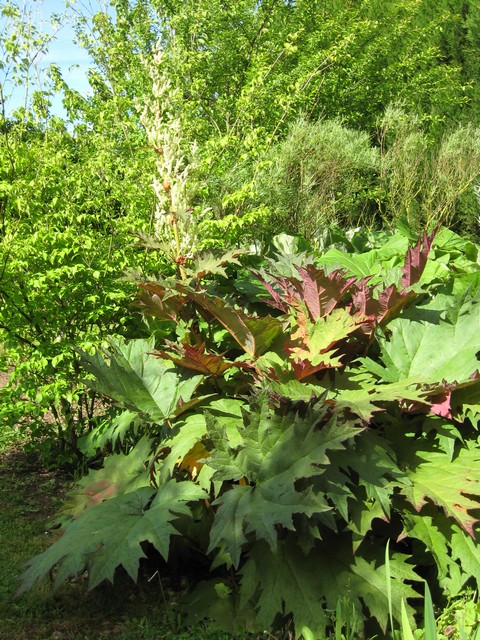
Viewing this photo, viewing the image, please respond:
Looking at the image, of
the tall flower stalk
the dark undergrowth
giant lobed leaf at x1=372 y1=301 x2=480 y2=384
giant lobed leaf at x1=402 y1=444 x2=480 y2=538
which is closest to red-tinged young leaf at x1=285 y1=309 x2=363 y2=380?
giant lobed leaf at x1=372 y1=301 x2=480 y2=384

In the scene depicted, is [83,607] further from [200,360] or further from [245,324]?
[245,324]

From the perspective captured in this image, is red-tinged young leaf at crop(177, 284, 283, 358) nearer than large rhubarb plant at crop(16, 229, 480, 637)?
No

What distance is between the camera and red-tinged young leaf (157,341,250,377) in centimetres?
311

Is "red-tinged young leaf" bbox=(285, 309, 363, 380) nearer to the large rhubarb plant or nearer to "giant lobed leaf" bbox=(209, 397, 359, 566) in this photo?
the large rhubarb plant

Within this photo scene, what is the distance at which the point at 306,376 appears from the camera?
308cm

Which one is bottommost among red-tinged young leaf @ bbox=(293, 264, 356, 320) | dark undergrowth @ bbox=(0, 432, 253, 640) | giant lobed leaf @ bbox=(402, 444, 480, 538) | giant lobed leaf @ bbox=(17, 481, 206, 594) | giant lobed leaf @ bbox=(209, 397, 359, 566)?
giant lobed leaf @ bbox=(402, 444, 480, 538)

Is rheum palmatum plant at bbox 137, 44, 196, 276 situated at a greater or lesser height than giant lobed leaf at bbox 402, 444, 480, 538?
greater

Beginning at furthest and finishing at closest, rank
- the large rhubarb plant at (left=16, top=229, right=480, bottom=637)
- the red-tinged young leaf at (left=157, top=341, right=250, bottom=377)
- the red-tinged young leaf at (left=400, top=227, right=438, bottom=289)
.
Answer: the red-tinged young leaf at (left=400, top=227, right=438, bottom=289) → the red-tinged young leaf at (left=157, top=341, right=250, bottom=377) → the large rhubarb plant at (left=16, top=229, right=480, bottom=637)

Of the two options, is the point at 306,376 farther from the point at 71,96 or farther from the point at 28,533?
the point at 71,96

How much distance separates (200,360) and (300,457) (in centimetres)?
79

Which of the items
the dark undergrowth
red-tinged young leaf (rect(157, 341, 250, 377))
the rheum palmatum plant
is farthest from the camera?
the rheum palmatum plant

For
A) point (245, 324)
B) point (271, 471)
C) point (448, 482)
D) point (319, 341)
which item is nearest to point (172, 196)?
point (245, 324)

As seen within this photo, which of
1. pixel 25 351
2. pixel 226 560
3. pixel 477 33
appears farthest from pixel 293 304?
pixel 477 33

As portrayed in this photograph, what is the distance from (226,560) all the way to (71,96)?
383cm
